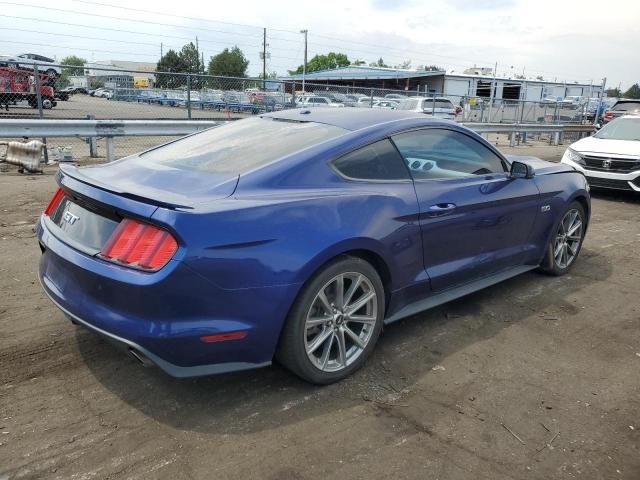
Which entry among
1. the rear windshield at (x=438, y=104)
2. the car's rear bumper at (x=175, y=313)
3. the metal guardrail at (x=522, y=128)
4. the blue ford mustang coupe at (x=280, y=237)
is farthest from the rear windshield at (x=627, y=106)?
the car's rear bumper at (x=175, y=313)

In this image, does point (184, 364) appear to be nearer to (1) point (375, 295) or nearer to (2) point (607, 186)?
(1) point (375, 295)

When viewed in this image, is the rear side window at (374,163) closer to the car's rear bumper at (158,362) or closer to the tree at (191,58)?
the car's rear bumper at (158,362)

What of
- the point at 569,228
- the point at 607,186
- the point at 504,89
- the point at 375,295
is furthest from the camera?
the point at 504,89

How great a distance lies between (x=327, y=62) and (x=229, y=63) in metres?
39.6

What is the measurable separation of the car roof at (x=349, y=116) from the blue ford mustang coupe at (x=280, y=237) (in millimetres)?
22

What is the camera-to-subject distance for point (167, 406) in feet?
9.45

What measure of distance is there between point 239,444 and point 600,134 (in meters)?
10.1

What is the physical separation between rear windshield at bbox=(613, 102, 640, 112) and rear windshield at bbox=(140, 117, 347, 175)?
19047mm

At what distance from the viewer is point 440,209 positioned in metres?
3.60

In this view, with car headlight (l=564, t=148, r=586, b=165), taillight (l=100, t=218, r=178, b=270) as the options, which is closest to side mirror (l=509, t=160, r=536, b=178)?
taillight (l=100, t=218, r=178, b=270)

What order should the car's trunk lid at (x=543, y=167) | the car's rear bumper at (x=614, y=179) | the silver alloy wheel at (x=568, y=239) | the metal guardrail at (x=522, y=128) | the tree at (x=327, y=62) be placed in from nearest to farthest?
the car's trunk lid at (x=543, y=167), the silver alloy wheel at (x=568, y=239), the car's rear bumper at (x=614, y=179), the metal guardrail at (x=522, y=128), the tree at (x=327, y=62)

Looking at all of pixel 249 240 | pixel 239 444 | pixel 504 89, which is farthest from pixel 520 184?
pixel 504 89

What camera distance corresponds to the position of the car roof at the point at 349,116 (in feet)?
11.9

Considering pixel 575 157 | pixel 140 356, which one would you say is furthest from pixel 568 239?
pixel 575 157
